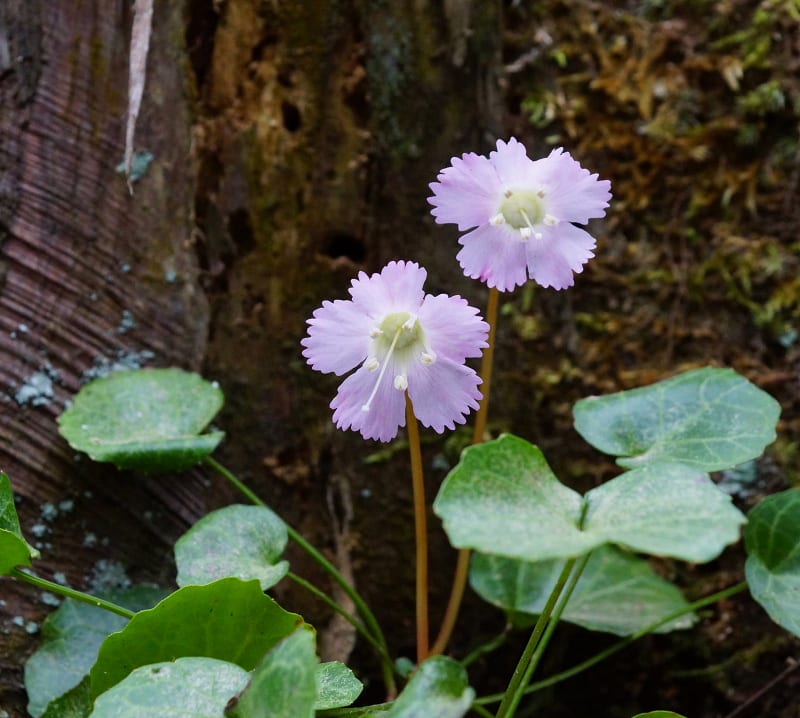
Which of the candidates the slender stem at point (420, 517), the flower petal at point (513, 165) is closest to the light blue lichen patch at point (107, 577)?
the slender stem at point (420, 517)

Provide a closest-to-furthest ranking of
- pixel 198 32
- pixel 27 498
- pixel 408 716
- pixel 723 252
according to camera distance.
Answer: pixel 408 716 < pixel 27 498 < pixel 198 32 < pixel 723 252

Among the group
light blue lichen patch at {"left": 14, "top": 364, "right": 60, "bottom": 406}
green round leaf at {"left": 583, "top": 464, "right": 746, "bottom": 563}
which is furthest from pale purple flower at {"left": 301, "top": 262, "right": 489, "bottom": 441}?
light blue lichen patch at {"left": 14, "top": 364, "right": 60, "bottom": 406}

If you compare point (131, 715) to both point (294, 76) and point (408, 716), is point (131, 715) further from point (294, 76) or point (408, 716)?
point (294, 76)

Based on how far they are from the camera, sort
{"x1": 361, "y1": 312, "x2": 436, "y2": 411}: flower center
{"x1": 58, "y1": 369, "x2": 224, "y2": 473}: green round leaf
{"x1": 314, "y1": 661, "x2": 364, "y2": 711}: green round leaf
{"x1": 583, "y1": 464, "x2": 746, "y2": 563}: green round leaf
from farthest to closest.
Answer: {"x1": 58, "y1": 369, "x2": 224, "y2": 473}: green round leaf → {"x1": 361, "y1": 312, "x2": 436, "y2": 411}: flower center → {"x1": 314, "y1": 661, "x2": 364, "y2": 711}: green round leaf → {"x1": 583, "y1": 464, "x2": 746, "y2": 563}: green round leaf

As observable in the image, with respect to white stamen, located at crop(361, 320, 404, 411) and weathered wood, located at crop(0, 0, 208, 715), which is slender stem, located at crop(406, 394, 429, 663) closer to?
white stamen, located at crop(361, 320, 404, 411)

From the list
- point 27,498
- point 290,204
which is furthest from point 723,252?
point 27,498

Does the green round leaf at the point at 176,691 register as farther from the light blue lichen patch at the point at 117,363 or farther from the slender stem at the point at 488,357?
the light blue lichen patch at the point at 117,363
